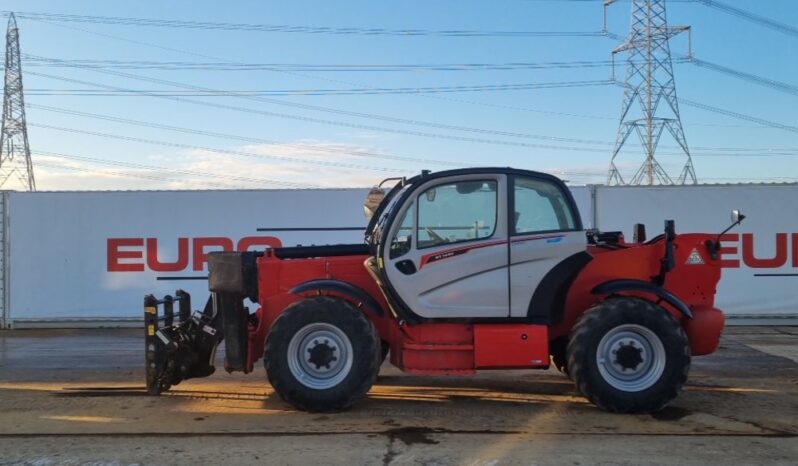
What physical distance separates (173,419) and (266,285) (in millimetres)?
1468

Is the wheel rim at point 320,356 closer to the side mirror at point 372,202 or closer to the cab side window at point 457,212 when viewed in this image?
the cab side window at point 457,212

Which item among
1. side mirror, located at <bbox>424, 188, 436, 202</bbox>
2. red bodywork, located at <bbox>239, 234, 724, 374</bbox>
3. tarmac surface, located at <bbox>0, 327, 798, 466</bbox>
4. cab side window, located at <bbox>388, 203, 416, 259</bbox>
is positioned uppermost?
side mirror, located at <bbox>424, 188, 436, 202</bbox>

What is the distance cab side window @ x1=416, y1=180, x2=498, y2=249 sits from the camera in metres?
6.05

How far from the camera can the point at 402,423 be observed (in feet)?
18.7

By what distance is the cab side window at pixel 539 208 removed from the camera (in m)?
6.08

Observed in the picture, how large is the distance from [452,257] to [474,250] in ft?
0.69

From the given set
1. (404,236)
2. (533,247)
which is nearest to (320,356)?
(404,236)

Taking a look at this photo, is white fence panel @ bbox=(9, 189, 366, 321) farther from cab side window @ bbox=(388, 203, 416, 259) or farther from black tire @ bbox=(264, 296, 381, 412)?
black tire @ bbox=(264, 296, 381, 412)

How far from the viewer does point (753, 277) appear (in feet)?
40.7

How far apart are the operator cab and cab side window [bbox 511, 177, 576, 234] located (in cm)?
1

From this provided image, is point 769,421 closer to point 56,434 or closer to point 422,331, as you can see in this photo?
point 422,331

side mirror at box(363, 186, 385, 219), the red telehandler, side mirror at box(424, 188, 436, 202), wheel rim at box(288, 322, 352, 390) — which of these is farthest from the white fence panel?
wheel rim at box(288, 322, 352, 390)

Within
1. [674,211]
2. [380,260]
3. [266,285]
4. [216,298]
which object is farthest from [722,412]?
[674,211]

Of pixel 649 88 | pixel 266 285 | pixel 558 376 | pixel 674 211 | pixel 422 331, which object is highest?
Answer: pixel 649 88
